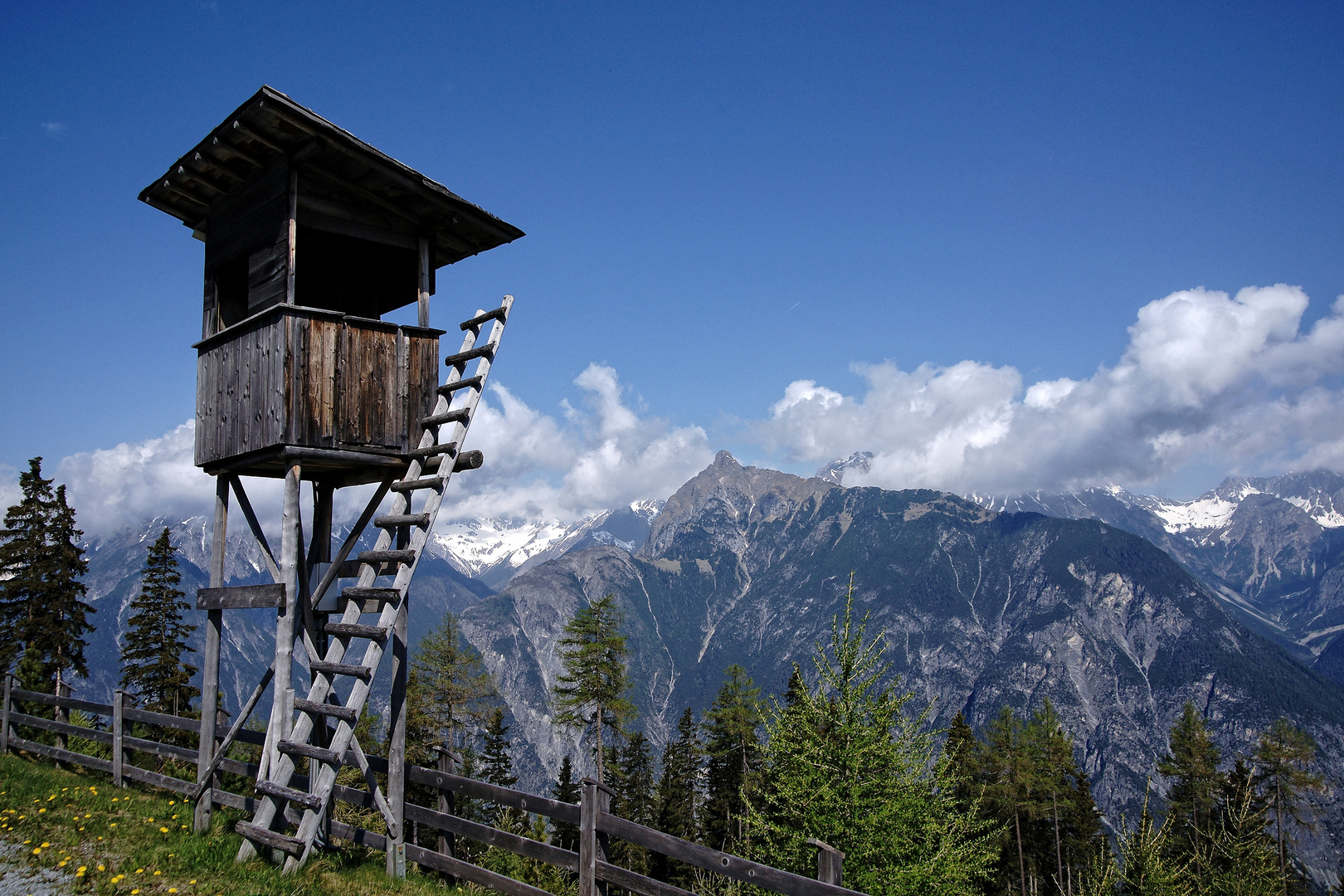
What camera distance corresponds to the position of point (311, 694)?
9688mm

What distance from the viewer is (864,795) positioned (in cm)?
1178

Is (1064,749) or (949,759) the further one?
(1064,749)

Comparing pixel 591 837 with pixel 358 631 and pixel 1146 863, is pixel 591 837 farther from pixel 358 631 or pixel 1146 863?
pixel 1146 863

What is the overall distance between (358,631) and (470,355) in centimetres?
409

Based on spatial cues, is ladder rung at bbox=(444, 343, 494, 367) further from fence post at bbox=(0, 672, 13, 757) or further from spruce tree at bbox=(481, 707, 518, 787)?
spruce tree at bbox=(481, 707, 518, 787)

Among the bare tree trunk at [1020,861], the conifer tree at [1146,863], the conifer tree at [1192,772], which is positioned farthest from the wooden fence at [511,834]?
the conifer tree at [1192,772]

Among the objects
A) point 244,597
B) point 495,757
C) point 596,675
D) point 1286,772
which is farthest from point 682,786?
point 244,597

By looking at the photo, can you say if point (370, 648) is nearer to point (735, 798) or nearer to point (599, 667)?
point (599, 667)

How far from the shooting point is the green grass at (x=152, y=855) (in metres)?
8.54

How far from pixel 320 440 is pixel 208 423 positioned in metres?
2.58

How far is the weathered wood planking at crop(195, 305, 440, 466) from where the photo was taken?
10.6 metres

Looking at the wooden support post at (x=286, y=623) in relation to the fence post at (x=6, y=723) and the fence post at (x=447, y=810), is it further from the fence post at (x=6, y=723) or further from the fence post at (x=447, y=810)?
the fence post at (x=6, y=723)

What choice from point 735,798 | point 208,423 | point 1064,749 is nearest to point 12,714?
point 208,423

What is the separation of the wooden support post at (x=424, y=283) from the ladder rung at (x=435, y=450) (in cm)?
205
